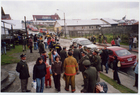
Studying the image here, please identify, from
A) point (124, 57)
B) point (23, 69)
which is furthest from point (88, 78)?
point (124, 57)

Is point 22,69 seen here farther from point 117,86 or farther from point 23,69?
point 117,86

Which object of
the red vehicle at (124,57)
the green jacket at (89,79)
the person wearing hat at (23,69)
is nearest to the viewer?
the green jacket at (89,79)

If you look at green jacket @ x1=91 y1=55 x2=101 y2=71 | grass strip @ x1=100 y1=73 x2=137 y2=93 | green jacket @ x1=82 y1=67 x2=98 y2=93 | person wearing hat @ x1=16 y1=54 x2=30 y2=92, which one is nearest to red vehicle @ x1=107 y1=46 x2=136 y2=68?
grass strip @ x1=100 y1=73 x2=137 y2=93

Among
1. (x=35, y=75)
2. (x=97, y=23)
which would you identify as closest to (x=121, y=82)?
(x=35, y=75)

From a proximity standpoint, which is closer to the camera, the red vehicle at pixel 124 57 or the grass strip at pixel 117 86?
the grass strip at pixel 117 86

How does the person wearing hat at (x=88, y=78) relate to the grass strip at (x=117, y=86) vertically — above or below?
above

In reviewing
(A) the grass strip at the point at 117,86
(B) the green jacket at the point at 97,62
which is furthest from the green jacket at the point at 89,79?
(A) the grass strip at the point at 117,86

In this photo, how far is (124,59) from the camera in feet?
26.8

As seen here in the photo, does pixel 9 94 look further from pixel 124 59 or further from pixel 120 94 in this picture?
pixel 124 59

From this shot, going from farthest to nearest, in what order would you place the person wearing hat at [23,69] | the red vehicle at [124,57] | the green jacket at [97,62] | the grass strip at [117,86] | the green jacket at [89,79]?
1. the red vehicle at [124,57]
2. the green jacket at [97,62]
3. the grass strip at [117,86]
4. the person wearing hat at [23,69]
5. the green jacket at [89,79]

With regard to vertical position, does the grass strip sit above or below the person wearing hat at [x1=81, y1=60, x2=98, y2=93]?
below

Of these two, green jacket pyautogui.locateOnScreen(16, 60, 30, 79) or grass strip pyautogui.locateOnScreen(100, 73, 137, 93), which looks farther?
grass strip pyautogui.locateOnScreen(100, 73, 137, 93)

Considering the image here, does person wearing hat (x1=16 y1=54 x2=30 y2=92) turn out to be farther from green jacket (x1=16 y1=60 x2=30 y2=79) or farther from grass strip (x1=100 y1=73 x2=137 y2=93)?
grass strip (x1=100 y1=73 x2=137 y2=93)

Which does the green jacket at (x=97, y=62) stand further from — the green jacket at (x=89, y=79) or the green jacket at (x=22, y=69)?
the green jacket at (x=22, y=69)
